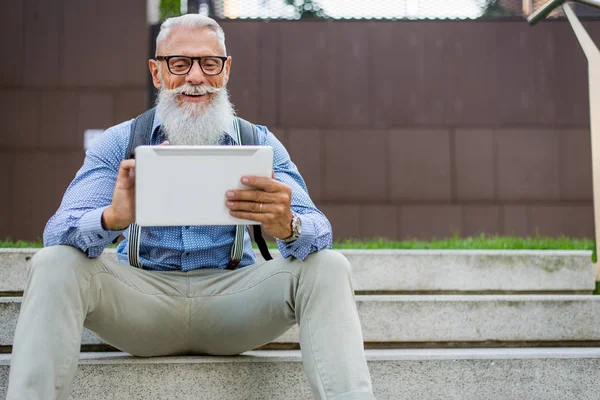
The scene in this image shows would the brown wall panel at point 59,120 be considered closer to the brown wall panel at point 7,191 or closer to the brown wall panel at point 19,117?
the brown wall panel at point 19,117

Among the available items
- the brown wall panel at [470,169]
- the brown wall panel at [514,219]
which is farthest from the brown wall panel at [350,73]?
the brown wall panel at [514,219]

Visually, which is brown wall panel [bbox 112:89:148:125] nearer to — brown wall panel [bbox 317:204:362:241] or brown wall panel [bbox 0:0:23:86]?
brown wall panel [bbox 0:0:23:86]

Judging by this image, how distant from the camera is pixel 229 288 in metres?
2.25

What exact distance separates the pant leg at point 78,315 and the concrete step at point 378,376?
0.32 ft

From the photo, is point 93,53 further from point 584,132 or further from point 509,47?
point 584,132

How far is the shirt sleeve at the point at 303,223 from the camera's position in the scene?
Result: 2.03m

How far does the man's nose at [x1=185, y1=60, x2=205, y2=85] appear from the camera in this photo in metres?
2.39

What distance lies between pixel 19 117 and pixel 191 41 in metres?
3.95

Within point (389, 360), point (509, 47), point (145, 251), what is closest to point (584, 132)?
point (509, 47)

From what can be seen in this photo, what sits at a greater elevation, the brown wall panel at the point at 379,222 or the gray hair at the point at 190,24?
the gray hair at the point at 190,24

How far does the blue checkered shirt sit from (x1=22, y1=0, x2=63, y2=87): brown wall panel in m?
3.85

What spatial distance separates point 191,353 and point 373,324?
0.79 metres

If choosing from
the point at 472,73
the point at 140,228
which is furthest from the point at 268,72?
the point at 140,228

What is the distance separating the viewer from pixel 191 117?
2.40 m
